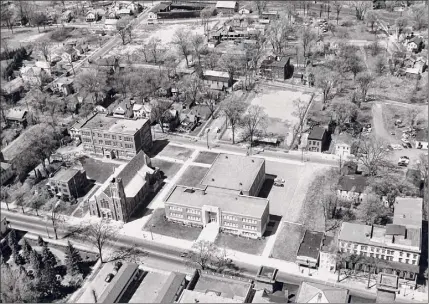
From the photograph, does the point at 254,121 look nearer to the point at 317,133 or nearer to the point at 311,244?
the point at 317,133

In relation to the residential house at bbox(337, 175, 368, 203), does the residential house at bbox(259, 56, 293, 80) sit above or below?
above

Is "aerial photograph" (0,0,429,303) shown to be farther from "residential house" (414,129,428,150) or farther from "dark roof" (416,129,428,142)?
"dark roof" (416,129,428,142)

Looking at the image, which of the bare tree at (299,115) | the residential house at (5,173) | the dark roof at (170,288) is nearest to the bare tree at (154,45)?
the bare tree at (299,115)

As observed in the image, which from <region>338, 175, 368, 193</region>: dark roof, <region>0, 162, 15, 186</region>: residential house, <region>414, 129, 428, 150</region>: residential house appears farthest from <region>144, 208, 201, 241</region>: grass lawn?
<region>414, 129, 428, 150</region>: residential house

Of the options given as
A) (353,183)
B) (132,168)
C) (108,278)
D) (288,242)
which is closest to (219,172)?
(132,168)

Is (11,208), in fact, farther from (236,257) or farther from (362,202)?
(362,202)

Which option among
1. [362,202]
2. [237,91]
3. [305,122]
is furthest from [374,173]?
[237,91]
